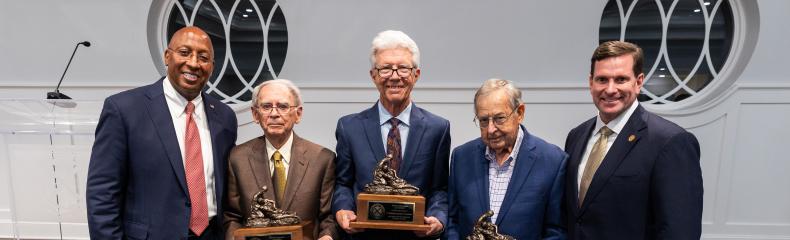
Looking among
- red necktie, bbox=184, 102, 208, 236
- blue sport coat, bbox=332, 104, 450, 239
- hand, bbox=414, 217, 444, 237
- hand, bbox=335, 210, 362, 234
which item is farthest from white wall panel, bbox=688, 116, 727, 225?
red necktie, bbox=184, 102, 208, 236

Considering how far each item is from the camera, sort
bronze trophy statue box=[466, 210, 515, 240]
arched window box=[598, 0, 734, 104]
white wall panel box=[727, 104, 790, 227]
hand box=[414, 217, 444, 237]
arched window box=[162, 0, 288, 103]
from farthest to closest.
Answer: arched window box=[162, 0, 288, 103]
arched window box=[598, 0, 734, 104]
white wall panel box=[727, 104, 790, 227]
hand box=[414, 217, 444, 237]
bronze trophy statue box=[466, 210, 515, 240]

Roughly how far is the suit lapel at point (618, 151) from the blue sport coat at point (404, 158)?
0.63 m

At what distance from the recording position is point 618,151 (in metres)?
1.67

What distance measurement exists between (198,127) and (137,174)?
305mm

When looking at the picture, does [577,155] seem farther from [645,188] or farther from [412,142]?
[412,142]

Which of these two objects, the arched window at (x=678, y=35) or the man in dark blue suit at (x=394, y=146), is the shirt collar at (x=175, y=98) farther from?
the arched window at (x=678, y=35)

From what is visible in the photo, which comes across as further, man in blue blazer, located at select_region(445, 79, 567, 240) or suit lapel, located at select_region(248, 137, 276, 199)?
suit lapel, located at select_region(248, 137, 276, 199)

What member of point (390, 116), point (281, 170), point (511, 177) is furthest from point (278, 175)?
point (511, 177)

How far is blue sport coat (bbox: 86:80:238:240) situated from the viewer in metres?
1.79

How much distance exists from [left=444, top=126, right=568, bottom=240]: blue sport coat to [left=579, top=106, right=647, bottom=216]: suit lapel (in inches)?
6.0

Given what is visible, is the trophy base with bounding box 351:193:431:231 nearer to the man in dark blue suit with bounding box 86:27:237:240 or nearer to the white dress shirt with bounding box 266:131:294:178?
the white dress shirt with bounding box 266:131:294:178

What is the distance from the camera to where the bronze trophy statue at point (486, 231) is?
5.49 ft

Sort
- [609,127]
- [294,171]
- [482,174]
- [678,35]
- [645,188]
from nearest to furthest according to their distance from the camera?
[645,188] < [609,127] < [482,174] < [294,171] < [678,35]

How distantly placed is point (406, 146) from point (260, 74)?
9.34 feet
